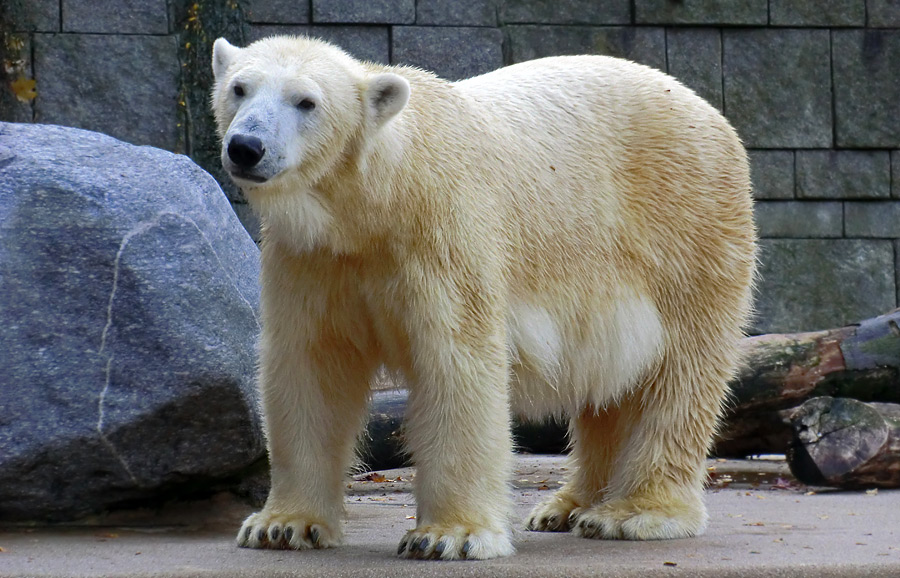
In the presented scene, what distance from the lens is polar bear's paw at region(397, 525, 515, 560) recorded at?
11.4 feet

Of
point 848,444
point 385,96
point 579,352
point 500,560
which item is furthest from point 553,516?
point 385,96

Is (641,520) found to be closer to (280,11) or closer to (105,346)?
(105,346)

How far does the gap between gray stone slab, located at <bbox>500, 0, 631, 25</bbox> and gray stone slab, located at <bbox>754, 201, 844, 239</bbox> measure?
5.65ft

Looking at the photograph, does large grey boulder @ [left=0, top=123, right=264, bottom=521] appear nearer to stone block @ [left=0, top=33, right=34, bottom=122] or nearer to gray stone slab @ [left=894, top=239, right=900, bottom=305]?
stone block @ [left=0, top=33, right=34, bottom=122]

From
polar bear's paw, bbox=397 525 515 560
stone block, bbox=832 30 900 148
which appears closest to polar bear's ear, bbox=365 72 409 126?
polar bear's paw, bbox=397 525 515 560

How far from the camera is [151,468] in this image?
162 inches

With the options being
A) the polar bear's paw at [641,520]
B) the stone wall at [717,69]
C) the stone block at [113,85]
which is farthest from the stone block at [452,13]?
the polar bear's paw at [641,520]

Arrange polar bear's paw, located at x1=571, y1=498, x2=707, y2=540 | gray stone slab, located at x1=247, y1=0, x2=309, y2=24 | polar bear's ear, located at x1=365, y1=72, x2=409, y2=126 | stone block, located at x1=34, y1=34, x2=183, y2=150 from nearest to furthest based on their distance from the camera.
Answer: polar bear's ear, located at x1=365, y1=72, x2=409, y2=126, polar bear's paw, located at x1=571, y1=498, x2=707, y2=540, stone block, located at x1=34, y1=34, x2=183, y2=150, gray stone slab, located at x1=247, y1=0, x2=309, y2=24

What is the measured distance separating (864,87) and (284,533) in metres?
6.82

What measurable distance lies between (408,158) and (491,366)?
0.66m

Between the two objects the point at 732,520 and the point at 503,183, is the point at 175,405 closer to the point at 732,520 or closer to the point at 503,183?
the point at 503,183

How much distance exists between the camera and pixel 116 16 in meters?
8.12

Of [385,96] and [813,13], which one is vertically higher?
[385,96]

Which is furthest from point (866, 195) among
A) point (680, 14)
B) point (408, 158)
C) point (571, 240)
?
point (408, 158)
